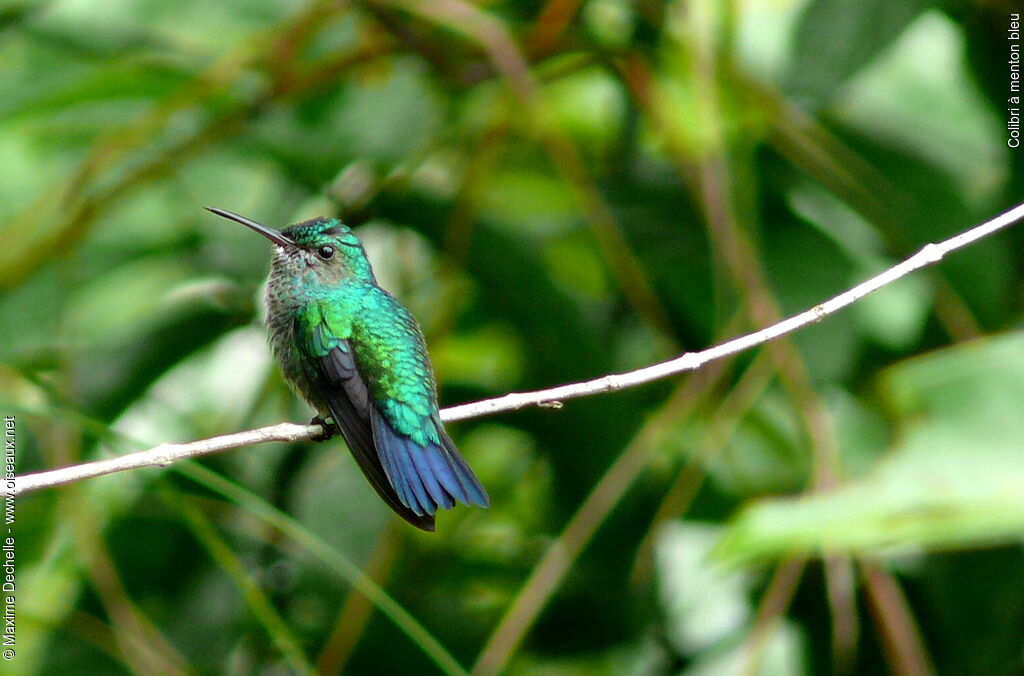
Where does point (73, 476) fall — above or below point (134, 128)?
below

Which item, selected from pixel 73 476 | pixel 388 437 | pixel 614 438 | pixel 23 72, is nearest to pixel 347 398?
pixel 388 437

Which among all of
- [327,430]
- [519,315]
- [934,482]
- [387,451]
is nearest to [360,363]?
[327,430]

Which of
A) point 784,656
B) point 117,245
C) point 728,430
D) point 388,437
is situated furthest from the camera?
point 117,245

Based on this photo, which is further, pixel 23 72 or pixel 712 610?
pixel 23 72

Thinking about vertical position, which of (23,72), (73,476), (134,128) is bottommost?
(73,476)

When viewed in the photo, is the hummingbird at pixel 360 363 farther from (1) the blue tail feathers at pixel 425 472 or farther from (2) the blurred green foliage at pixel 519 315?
(2) the blurred green foliage at pixel 519 315

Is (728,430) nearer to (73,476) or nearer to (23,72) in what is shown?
(73,476)

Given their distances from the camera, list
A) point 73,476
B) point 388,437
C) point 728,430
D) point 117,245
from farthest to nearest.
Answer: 1. point 117,245
2. point 728,430
3. point 388,437
4. point 73,476

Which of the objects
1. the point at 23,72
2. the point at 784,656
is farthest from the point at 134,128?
the point at 784,656
